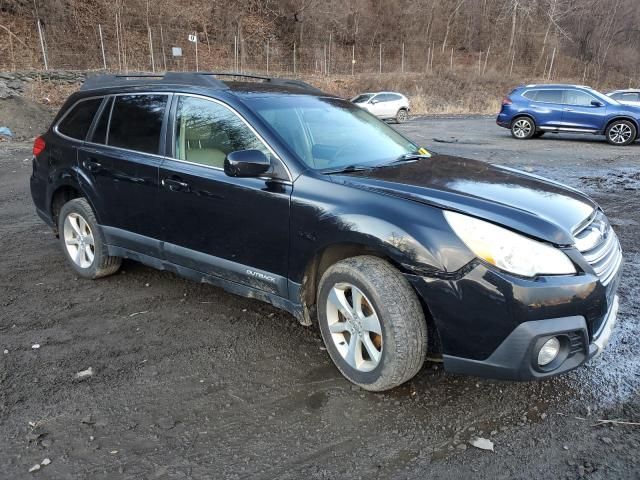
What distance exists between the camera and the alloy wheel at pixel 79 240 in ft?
15.4

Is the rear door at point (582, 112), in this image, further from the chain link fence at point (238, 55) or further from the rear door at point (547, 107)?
the chain link fence at point (238, 55)

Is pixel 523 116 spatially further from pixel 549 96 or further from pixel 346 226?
pixel 346 226

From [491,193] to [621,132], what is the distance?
14626mm

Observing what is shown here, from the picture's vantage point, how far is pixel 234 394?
299 cm

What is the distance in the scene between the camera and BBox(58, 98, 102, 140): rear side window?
15.2 ft

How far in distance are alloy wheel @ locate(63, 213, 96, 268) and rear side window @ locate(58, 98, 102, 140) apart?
757mm

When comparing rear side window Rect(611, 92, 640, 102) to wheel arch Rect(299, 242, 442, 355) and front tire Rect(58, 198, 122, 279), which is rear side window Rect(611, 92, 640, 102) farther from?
front tire Rect(58, 198, 122, 279)

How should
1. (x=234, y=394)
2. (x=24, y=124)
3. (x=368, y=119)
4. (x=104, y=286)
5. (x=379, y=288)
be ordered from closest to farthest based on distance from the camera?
1. (x=379, y=288)
2. (x=234, y=394)
3. (x=368, y=119)
4. (x=104, y=286)
5. (x=24, y=124)

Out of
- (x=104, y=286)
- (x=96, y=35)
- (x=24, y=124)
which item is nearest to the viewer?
(x=104, y=286)

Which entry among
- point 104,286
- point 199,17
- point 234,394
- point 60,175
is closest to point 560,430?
point 234,394

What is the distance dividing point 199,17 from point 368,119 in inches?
1374

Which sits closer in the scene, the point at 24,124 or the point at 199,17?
the point at 24,124

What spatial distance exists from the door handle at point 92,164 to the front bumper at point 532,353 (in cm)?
329

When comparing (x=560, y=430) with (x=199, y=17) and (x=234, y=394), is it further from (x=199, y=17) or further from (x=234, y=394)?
(x=199, y=17)
